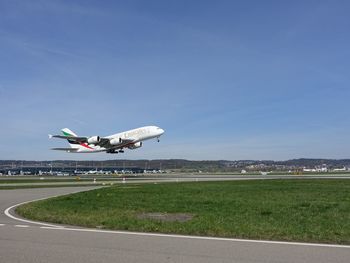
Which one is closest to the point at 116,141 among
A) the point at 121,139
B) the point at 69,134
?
the point at 121,139

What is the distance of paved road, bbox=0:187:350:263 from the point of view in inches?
352

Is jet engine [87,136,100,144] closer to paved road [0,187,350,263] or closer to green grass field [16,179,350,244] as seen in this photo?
green grass field [16,179,350,244]

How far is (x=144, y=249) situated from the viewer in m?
10.1

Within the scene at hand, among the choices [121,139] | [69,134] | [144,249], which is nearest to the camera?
[144,249]

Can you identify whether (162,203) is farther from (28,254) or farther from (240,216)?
(28,254)

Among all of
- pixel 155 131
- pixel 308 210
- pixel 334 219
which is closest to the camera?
pixel 334 219

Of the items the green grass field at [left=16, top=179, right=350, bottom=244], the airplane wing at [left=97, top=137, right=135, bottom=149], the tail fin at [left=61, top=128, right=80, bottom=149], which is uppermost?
the tail fin at [left=61, top=128, right=80, bottom=149]

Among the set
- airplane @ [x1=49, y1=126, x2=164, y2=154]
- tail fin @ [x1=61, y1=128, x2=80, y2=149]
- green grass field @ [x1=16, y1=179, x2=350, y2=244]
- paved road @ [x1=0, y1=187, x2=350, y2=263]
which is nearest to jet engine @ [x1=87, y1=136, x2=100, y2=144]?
airplane @ [x1=49, y1=126, x2=164, y2=154]

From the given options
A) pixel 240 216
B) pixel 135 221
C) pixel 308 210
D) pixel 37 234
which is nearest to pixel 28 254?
pixel 37 234

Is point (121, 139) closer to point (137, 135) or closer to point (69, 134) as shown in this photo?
point (137, 135)

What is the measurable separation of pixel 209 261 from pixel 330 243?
11.4ft

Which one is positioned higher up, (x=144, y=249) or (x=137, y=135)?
(x=137, y=135)

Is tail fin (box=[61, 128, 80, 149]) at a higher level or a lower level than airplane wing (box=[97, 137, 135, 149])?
higher

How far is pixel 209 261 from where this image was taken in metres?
8.69
